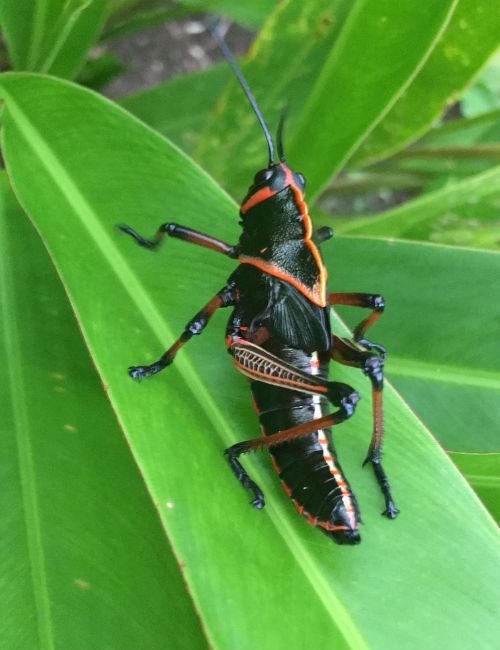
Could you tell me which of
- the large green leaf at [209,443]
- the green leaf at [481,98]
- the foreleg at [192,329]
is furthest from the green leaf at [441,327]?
the green leaf at [481,98]

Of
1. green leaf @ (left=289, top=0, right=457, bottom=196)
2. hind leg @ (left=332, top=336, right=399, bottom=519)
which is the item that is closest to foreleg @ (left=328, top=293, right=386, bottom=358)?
hind leg @ (left=332, top=336, right=399, bottom=519)

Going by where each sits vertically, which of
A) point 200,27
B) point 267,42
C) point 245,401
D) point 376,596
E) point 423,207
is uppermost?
point 200,27

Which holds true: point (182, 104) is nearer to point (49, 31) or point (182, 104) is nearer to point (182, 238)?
point (49, 31)

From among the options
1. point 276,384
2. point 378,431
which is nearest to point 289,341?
point 276,384

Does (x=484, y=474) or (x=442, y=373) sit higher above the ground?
(x=442, y=373)

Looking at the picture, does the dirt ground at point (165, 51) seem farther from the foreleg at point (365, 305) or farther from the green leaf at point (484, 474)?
the green leaf at point (484, 474)

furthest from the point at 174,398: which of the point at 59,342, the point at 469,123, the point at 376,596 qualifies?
the point at 469,123

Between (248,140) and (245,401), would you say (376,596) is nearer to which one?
(245,401)
